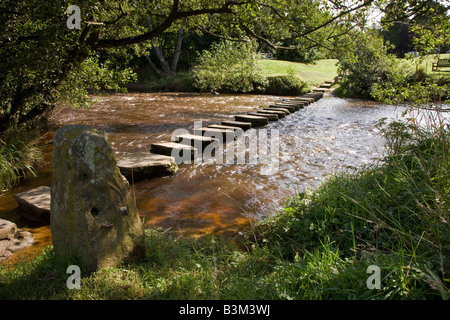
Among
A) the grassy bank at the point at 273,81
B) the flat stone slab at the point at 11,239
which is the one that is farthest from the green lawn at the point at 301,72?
the flat stone slab at the point at 11,239

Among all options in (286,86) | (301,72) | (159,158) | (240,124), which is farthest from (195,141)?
Result: (301,72)

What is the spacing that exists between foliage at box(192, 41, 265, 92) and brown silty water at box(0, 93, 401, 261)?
473 cm

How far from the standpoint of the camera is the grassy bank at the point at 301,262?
7.80 feet

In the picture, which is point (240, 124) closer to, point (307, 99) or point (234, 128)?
point (234, 128)

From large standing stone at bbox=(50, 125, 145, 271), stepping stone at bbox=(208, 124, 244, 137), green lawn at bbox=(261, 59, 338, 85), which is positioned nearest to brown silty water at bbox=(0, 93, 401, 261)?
stepping stone at bbox=(208, 124, 244, 137)

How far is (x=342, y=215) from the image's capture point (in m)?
3.49

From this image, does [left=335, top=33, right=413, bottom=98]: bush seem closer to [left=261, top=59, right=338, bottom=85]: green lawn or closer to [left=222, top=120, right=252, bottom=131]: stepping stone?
[left=261, top=59, right=338, bottom=85]: green lawn

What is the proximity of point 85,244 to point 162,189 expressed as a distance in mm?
2923

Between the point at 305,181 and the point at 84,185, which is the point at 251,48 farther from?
the point at 84,185

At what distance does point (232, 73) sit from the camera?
1961 cm

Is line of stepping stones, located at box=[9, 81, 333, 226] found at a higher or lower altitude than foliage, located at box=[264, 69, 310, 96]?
lower

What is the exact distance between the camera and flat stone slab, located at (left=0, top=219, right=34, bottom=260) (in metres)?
3.63

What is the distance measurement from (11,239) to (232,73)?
1715 centimetres

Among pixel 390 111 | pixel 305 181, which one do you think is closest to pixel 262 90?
pixel 390 111
